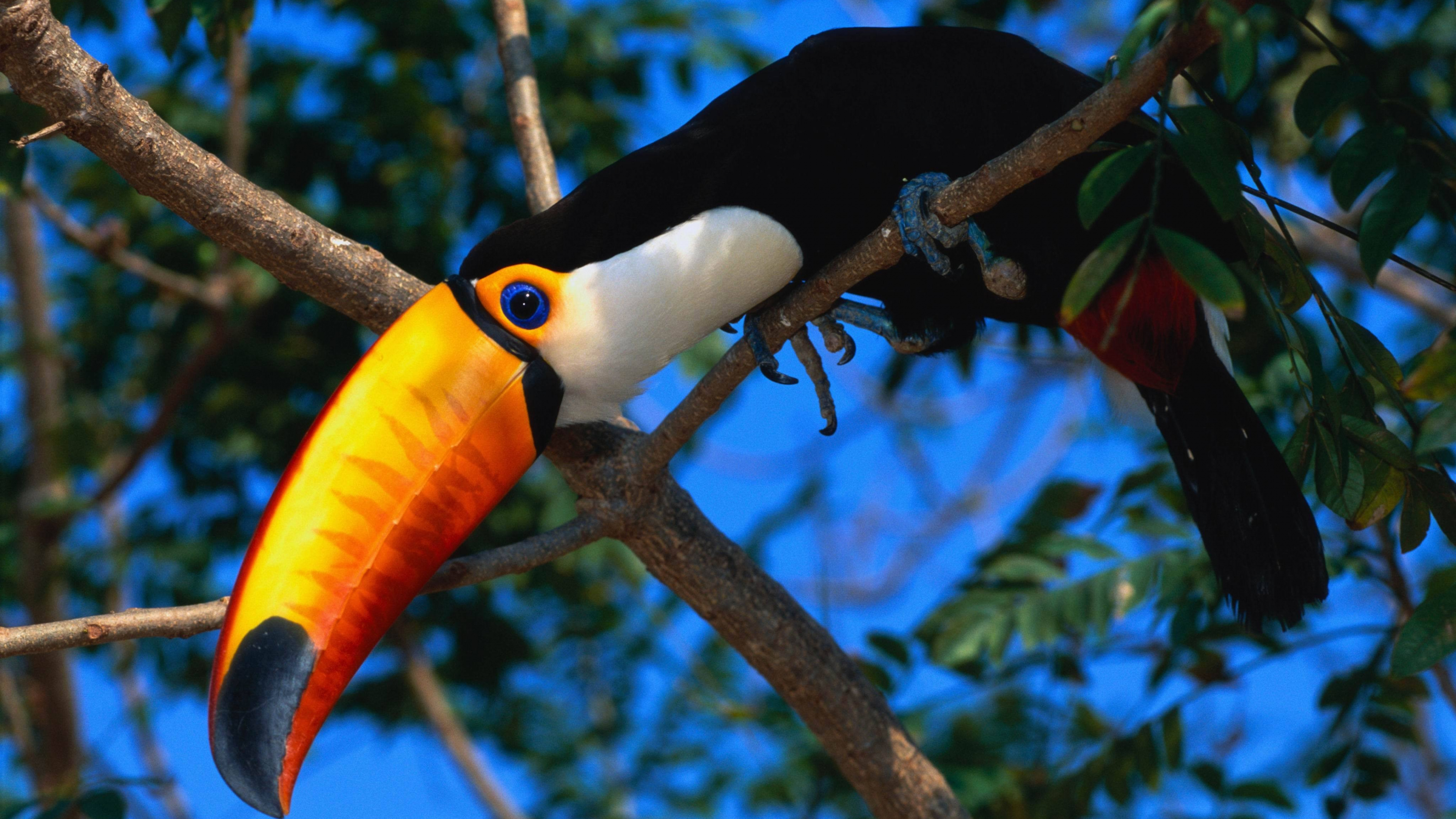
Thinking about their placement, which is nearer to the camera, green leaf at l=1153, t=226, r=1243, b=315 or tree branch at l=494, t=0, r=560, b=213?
green leaf at l=1153, t=226, r=1243, b=315

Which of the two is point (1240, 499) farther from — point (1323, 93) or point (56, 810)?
point (56, 810)

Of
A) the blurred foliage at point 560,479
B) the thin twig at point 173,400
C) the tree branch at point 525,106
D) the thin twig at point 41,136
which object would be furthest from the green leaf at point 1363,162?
the thin twig at point 173,400

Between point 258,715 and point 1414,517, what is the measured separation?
1.74m

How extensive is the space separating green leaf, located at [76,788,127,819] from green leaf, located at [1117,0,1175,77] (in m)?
2.22

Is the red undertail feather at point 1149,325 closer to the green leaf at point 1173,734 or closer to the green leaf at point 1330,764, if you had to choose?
the green leaf at point 1173,734

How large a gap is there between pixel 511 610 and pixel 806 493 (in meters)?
1.41

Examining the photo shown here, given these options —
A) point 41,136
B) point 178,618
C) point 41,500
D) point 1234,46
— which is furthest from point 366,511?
point 41,500

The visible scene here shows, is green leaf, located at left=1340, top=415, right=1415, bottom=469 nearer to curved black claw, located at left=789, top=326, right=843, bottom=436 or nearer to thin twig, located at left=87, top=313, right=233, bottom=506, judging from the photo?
curved black claw, located at left=789, top=326, right=843, bottom=436

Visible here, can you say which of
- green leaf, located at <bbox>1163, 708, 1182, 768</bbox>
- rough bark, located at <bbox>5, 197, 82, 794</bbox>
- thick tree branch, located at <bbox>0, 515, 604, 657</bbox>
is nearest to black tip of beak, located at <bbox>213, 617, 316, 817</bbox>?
thick tree branch, located at <bbox>0, 515, 604, 657</bbox>

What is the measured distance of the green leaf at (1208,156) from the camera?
142cm

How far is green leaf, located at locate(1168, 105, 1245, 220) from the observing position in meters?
1.42

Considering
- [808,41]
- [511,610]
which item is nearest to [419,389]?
[808,41]

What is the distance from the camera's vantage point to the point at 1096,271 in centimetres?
138

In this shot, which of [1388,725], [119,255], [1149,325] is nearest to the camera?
[1149,325]
